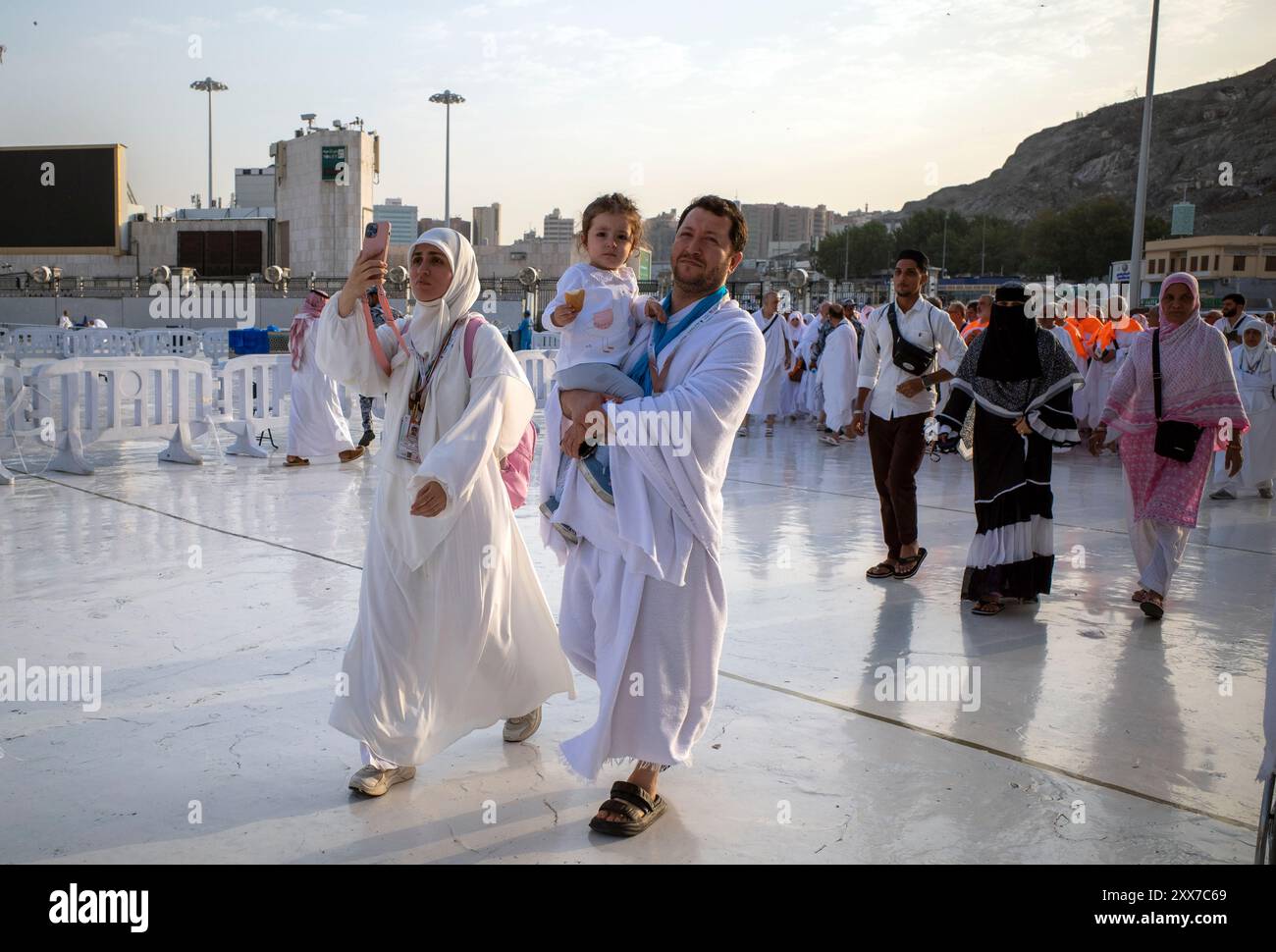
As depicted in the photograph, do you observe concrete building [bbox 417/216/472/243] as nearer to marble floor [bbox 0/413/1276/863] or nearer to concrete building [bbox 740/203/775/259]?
marble floor [bbox 0/413/1276/863]

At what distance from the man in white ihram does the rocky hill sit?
369 ft

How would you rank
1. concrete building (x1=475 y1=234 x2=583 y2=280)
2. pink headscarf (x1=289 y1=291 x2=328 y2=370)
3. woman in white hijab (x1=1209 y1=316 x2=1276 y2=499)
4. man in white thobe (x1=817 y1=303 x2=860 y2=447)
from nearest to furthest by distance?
woman in white hijab (x1=1209 y1=316 x2=1276 y2=499) < pink headscarf (x1=289 y1=291 x2=328 y2=370) < man in white thobe (x1=817 y1=303 x2=860 y2=447) < concrete building (x1=475 y1=234 x2=583 y2=280)

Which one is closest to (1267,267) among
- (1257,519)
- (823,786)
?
(1257,519)

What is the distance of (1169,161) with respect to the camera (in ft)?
433

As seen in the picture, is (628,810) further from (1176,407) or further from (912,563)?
(1176,407)

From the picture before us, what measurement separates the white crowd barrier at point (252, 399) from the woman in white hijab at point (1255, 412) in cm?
901

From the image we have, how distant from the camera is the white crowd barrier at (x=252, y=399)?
420 inches

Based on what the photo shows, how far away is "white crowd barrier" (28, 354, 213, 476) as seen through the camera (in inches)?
372

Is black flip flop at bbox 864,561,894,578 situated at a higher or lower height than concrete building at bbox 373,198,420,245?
lower

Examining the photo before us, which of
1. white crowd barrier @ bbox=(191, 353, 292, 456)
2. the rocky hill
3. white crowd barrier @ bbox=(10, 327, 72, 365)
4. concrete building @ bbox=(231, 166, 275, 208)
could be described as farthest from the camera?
the rocky hill

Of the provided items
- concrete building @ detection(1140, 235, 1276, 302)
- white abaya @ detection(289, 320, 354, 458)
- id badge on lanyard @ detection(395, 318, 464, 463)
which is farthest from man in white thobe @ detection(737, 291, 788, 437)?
concrete building @ detection(1140, 235, 1276, 302)

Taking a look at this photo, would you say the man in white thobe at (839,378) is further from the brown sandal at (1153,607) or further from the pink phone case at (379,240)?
the pink phone case at (379,240)
